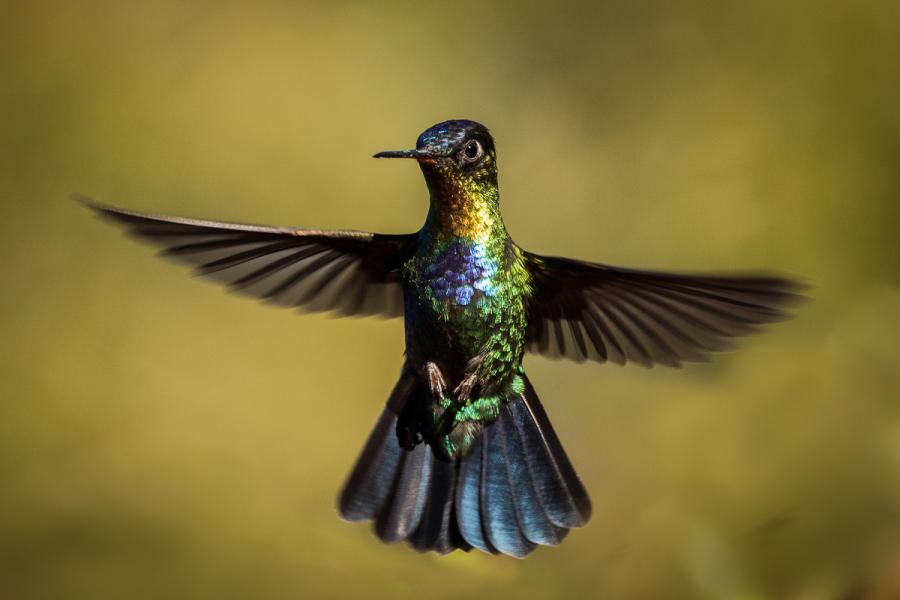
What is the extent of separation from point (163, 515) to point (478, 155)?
175 cm

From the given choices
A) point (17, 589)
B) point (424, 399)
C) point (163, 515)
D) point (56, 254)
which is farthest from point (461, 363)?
point (56, 254)

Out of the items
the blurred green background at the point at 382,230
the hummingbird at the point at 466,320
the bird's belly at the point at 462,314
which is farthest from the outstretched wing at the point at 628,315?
the blurred green background at the point at 382,230

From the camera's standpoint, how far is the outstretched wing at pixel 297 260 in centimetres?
119

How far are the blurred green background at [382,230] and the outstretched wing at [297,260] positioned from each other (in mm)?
887

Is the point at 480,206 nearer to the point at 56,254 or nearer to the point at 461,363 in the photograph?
the point at 461,363

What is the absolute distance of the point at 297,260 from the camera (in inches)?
56.6

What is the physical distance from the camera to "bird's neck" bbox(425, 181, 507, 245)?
1.24m

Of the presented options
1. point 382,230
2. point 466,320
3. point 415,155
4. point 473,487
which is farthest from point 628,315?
point 382,230

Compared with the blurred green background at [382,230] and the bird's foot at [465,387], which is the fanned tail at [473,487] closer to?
the bird's foot at [465,387]

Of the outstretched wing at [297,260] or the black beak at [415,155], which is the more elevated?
the black beak at [415,155]

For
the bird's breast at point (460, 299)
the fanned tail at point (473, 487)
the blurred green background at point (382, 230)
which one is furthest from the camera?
the blurred green background at point (382, 230)

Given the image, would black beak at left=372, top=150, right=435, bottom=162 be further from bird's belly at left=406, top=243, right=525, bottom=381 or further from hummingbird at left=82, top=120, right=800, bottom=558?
bird's belly at left=406, top=243, right=525, bottom=381

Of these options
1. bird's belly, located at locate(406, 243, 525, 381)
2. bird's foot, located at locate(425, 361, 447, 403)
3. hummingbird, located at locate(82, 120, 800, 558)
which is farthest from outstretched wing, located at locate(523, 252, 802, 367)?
bird's foot, located at locate(425, 361, 447, 403)

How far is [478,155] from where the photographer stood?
4.01 ft
